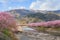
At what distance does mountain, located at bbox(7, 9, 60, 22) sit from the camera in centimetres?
340

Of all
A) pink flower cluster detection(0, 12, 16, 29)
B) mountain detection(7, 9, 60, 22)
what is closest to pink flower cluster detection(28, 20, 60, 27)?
mountain detection(7, 9, 60, 22)

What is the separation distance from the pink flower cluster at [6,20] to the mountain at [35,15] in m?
0.12

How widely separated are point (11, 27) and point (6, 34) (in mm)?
190

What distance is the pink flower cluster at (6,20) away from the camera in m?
3.22

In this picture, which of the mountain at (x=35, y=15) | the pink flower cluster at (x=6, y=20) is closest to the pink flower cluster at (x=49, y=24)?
the mountain at (x=35, y=15)

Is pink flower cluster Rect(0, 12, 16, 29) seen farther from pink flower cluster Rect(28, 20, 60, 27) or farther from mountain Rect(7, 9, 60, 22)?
pink flower cluster Rect(28, 20, 60, 27)

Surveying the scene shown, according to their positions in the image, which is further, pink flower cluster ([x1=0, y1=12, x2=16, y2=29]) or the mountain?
the mountain

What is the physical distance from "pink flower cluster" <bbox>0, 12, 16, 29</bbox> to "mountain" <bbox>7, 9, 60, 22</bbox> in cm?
12

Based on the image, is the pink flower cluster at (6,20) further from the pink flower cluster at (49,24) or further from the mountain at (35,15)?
the pink flower cluster at (49,24)

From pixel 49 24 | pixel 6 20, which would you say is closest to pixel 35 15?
pixel 49 24

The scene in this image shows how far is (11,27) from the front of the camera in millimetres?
3277

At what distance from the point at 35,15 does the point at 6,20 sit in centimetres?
52

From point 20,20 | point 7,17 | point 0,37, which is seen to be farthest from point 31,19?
point 0,37

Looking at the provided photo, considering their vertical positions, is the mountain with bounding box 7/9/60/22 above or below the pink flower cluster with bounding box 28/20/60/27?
above
